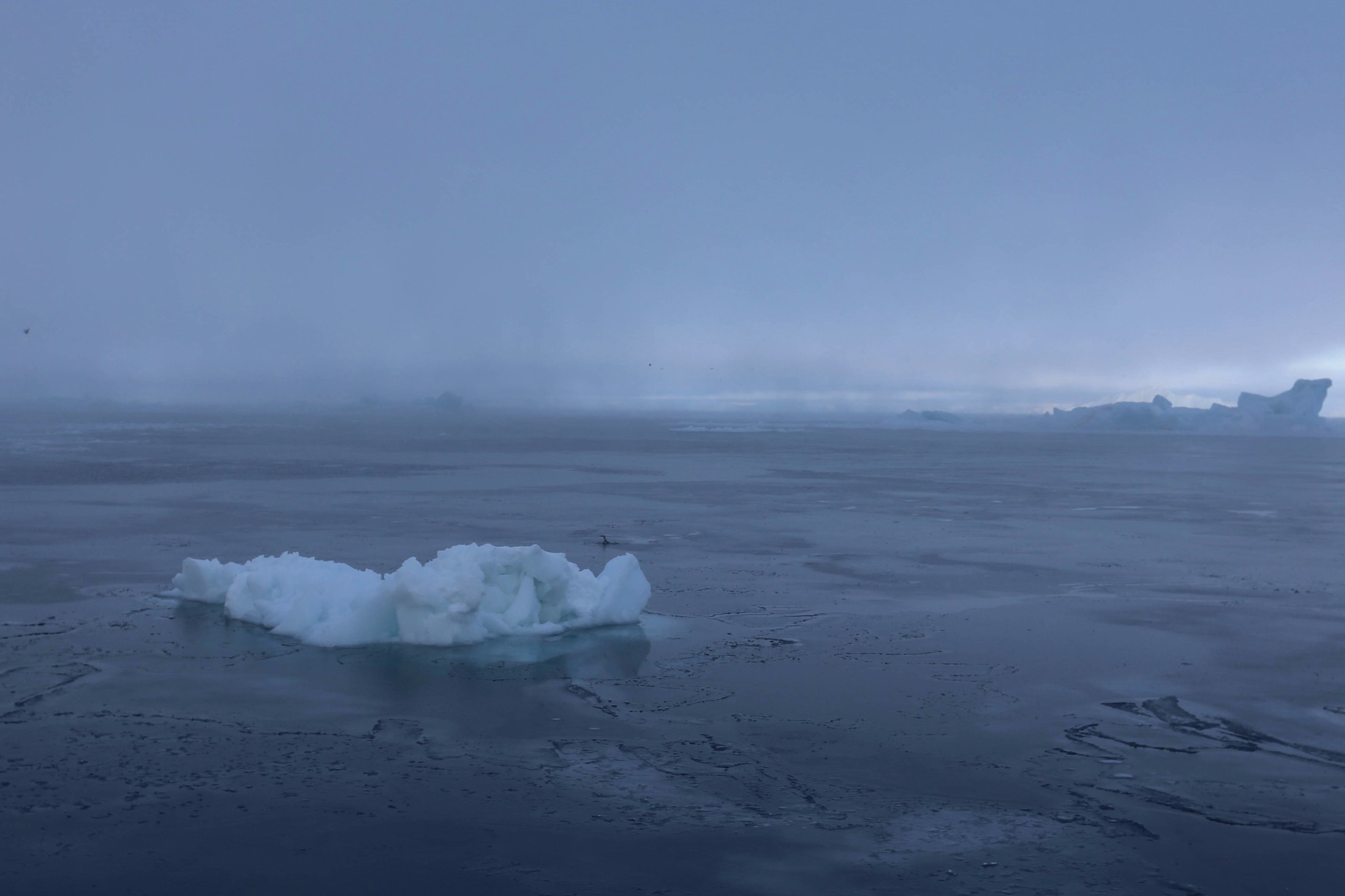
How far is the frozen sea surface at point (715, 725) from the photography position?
6.17 meters

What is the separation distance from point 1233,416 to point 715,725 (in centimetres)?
8578

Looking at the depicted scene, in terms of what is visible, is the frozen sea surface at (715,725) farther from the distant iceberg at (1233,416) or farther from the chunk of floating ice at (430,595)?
the distant iceberg at (1233,416)

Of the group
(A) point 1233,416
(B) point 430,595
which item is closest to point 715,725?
(B) point 430,595

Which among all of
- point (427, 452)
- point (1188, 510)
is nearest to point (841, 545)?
point (1188, 510)

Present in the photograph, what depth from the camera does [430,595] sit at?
434 inches

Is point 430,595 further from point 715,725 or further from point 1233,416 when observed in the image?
point 1233,416

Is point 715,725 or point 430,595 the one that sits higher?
point 430,595

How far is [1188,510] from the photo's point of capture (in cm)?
2573

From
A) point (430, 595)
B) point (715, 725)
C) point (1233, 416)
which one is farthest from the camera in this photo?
point (1233, 416)

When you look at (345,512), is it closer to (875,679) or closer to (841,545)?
(841,545)

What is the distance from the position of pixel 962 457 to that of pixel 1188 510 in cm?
2526

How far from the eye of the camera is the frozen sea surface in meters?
6.17

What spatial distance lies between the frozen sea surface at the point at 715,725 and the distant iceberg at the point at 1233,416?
64.8m

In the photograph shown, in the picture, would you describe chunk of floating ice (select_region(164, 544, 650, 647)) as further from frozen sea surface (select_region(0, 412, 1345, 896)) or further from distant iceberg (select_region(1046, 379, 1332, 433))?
distant iceberg (select_region(1046, 379, 1332, 433))
